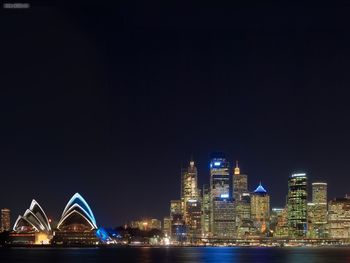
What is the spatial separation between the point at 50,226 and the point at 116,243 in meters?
38.2

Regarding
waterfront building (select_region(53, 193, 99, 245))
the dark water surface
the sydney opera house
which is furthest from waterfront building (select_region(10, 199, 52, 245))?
the dark water surface

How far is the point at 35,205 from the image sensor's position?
101 metres

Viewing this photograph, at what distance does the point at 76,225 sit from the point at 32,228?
719cm

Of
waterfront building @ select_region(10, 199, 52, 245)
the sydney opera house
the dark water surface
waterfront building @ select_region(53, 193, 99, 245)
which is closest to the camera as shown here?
the dark water surface

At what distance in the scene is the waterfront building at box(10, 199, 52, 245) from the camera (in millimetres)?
102625

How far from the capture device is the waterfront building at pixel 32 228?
102625 millimetres

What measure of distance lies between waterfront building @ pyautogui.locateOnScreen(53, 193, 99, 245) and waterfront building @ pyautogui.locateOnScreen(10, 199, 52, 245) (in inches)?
80.8

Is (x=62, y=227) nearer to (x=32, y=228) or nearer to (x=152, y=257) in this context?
(x=32, y=228)

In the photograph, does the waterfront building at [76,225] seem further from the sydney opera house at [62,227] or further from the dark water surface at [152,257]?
the dark water surface at [152,257]

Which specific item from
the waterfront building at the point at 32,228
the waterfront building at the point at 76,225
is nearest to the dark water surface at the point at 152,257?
the waterfront building at the point at 32,228

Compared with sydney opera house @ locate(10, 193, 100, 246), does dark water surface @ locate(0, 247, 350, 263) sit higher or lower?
lower

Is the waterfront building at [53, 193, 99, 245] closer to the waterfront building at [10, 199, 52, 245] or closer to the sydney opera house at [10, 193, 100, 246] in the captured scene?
the sydney opera house at [10, 193, 100, 246]

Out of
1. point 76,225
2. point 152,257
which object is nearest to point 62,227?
point 76,225

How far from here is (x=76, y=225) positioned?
108188 millimetres
